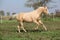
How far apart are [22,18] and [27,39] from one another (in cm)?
421

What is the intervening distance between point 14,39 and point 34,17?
161 inches

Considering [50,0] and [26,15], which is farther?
[50,0]

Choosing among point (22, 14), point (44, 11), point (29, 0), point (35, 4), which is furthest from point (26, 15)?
point (29, 0)

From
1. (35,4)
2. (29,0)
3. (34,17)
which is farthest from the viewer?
(29,0)

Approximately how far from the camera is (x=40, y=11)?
14.6 metres

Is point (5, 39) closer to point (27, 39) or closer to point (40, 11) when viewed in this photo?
point (27, 39)

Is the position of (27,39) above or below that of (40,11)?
below

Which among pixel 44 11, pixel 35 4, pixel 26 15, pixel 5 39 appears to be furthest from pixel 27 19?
pixel 35 4

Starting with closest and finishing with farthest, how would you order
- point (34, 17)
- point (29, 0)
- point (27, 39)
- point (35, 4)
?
1. point (27, 39)
2. point (34, 17)
3. point (35, 4)
4. point (29, 0)

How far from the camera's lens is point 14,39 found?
1059 cm

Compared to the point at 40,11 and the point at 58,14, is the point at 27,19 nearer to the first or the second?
the point at 40,11

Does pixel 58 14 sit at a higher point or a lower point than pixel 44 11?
lower

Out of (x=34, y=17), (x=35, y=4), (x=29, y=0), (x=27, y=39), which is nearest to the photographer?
(x=27, y=39)

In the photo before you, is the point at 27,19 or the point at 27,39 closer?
the point at 27,39
